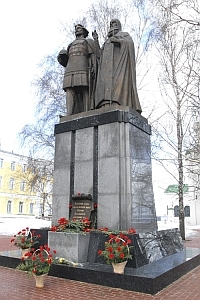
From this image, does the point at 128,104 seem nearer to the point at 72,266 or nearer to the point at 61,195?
the point at 61,195

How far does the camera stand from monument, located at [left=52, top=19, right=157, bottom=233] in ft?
22.6

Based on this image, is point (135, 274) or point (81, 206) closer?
point (135, 274)

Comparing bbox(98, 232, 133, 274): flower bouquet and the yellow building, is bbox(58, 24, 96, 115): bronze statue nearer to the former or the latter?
bbox(98, 232, 133, 274): flower bouquet

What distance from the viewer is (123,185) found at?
6.86 meters

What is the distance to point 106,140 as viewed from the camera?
732cm

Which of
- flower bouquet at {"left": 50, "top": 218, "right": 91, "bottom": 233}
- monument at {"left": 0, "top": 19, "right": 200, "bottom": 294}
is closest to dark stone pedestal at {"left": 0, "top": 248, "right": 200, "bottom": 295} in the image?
monument at {"left": 0, "top": 19, "right": 200, "bottom": 294}

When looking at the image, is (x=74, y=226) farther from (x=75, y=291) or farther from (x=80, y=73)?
(x=80, y=73)

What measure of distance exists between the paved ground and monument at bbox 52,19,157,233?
169 cm

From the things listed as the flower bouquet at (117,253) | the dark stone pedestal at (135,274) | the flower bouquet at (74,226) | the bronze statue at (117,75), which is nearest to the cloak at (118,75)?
the bronze statue at (117,75)

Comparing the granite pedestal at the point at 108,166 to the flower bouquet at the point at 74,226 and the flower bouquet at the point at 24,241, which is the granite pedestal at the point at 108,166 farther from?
the flower bouquet at the point at 24,241

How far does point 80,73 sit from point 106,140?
7.67 feet

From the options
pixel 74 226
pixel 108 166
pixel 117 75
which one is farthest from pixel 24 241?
pixel 117 75

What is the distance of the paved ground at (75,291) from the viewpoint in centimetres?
455

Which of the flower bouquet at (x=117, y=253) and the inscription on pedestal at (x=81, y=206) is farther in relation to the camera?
the inscription on pedestal at (x=81, y=206)
